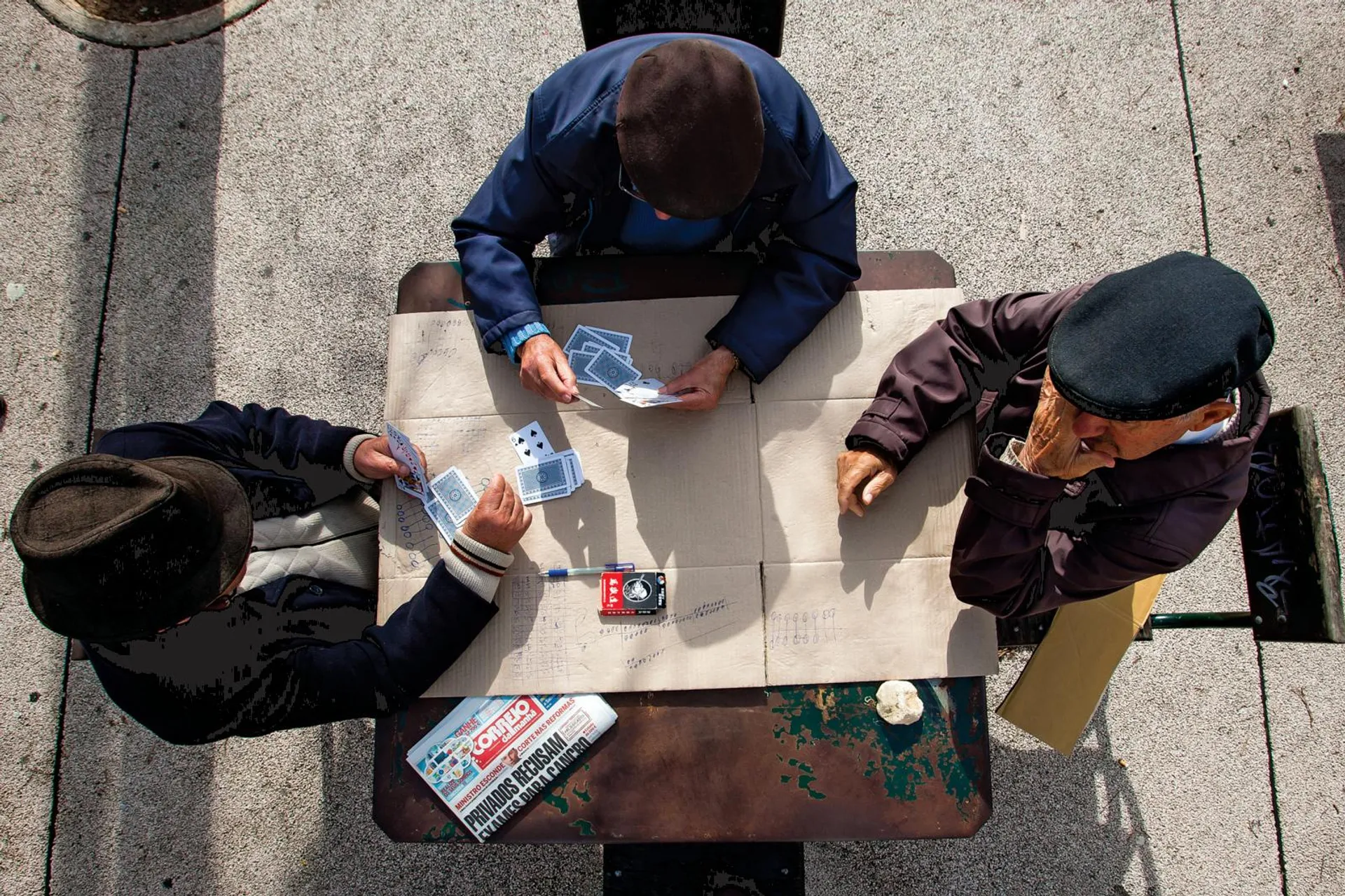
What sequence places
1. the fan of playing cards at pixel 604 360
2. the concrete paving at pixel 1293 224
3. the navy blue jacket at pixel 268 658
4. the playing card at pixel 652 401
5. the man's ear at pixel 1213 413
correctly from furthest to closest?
the concrete paving at pixel 1293 224
the fan of playing cards at pixel 604 360
the playing card at pixel 652 401
the navy blue jacket at pixel 268 658
the man's ear at pixel 1213 413

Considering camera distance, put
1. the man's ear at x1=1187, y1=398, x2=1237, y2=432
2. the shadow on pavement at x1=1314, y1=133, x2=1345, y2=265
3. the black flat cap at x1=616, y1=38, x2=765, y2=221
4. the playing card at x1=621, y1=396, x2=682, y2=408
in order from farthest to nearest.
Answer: the shadow on pavement at x1=1314, y1=133, x2=1345, y2=265, the playing card at x1=621, y1=396, x2=682, y2=408, the black flat cap at x1=616, y1=38, x2=765, y2=221, the man's ear at x1=1187, y1=398, x2=1237, y2=432

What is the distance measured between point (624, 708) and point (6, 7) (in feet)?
12.2

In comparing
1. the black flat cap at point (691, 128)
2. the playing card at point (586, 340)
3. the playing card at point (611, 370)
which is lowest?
the playing card at point (611, 370)

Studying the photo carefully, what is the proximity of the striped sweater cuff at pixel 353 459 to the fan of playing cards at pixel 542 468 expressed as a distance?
1.22 feet

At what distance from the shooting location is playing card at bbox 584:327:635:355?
6.60 feet

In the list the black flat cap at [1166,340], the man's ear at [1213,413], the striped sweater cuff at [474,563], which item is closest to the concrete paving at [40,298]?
the striped sweater cuff at [474,563]

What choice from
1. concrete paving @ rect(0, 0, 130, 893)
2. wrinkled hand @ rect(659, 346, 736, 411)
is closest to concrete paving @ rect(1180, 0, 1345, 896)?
wrinkled hand @ rect(659, 346, 736, 411)

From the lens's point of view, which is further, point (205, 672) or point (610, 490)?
point (610, 490)

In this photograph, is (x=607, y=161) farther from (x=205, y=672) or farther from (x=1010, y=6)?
(x=1010, y=6)

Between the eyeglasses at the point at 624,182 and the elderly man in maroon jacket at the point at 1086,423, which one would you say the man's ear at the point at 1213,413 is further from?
the eyeglasses at the point at 624,182

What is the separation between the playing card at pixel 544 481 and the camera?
1901 mm

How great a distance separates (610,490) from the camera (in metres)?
1.90

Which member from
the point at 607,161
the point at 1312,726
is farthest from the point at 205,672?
the point at 1312,726

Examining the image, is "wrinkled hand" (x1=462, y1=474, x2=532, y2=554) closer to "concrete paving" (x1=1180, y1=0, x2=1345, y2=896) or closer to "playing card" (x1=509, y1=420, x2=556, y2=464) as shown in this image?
"playing card" (x1=509, y1=420, x2=556, y2=464)
